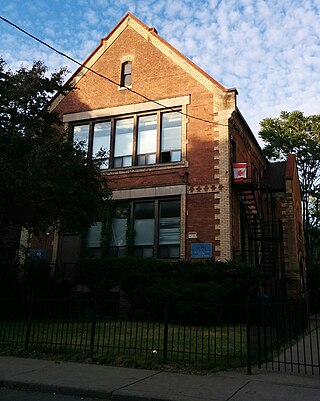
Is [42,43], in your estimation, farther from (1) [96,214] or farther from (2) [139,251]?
(2) [139,251]

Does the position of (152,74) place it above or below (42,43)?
above

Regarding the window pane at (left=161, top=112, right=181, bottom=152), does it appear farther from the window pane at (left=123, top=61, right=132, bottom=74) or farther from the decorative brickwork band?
the window pane at (left=123, top=61, right=132, bottom=74)

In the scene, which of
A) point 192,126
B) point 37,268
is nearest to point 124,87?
point 192,126

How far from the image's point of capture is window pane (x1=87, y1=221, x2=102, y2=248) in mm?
18591

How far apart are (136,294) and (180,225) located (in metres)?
3.96

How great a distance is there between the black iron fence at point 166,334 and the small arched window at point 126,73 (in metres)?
12.1

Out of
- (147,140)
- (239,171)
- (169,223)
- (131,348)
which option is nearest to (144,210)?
(169,223)

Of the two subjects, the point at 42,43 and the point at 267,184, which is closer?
the point at 42,43

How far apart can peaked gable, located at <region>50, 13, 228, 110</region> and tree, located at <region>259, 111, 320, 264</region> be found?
19666 millimetres

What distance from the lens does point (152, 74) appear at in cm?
1930

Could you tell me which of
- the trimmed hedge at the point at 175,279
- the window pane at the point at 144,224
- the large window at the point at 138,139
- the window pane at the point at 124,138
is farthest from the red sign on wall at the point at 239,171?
the window pane at the point at 124,138

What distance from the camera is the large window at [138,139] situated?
1847 centimetres

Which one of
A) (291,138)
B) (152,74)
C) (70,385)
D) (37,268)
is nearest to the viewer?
(70,385)

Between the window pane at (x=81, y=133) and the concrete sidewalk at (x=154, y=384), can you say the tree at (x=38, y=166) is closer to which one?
the window pane at (x=81, y=133)
